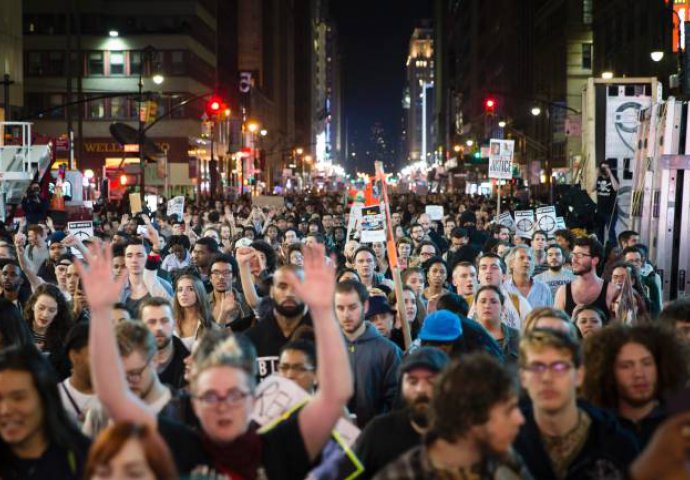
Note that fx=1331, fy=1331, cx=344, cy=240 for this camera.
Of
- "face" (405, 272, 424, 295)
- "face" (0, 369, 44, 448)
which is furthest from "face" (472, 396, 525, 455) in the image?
"face" (405, 272, 424, 295)

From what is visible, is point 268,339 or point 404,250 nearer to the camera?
point 268,339

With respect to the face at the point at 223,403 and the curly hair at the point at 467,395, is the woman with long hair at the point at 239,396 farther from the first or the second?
the curly hair at the point at 467,395

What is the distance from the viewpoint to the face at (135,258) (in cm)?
1220

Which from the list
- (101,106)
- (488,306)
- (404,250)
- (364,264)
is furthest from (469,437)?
(101,106)

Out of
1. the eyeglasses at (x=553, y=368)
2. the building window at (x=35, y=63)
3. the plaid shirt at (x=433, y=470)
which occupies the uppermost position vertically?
the building window at (x=35, y=63)

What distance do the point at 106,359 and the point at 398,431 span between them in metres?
1.35

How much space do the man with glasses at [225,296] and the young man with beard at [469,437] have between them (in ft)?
20.7

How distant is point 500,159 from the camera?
27.0 metres

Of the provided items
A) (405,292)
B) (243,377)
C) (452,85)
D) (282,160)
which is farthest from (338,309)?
(452,85)

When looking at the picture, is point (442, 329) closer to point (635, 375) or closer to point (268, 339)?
point (268, 339)

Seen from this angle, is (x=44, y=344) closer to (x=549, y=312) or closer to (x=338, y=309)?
(x=338, y=309)

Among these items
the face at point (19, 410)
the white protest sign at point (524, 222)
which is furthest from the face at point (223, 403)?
the white protest sign at point (524, 222)

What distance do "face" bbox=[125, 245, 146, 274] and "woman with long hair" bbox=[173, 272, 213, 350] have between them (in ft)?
6.88

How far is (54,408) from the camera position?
5484mm
